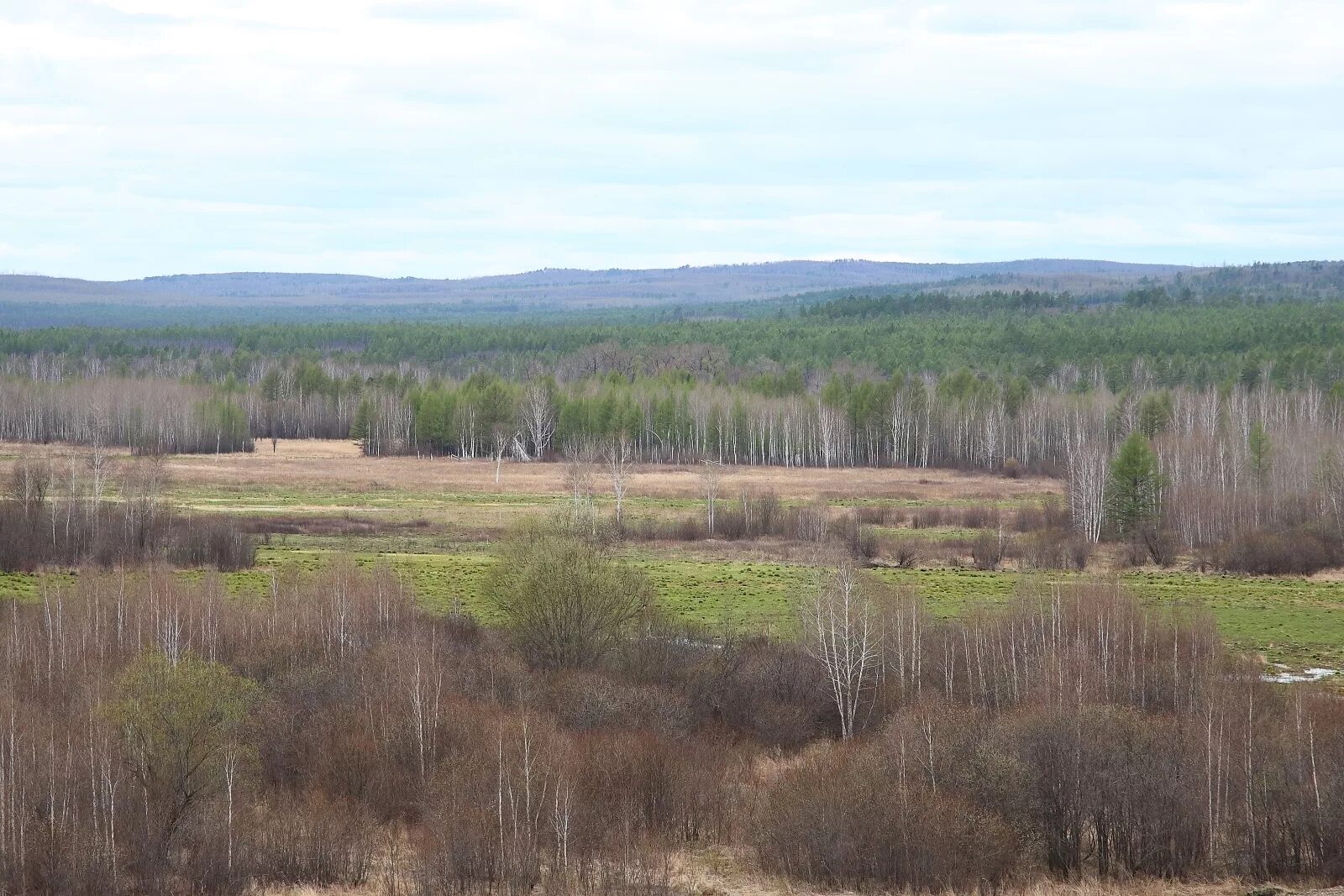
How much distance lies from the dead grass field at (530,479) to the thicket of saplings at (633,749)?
163 feet

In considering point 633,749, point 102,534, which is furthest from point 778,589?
point 102,534

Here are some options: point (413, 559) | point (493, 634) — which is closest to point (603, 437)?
point (413, 559)

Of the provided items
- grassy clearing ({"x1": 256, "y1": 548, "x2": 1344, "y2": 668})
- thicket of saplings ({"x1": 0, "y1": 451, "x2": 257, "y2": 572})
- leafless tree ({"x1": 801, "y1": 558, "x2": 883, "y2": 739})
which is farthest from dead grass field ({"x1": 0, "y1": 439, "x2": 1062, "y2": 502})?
leafless tree ({"x1": 801, "y1": 558, "x2": 883, "y2": 739})

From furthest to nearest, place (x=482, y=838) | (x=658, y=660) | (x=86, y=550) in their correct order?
(x=86, y=550)
(x=658, y=660)
(x=482, y=838)

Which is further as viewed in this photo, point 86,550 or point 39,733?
point 86,550

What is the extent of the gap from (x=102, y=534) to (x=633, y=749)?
3783 centimetres

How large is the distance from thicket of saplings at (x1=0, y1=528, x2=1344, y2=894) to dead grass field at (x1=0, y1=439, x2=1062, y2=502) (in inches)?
1961

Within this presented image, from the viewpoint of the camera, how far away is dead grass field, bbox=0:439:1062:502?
93625 mm

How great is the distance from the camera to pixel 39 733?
31.5 meters

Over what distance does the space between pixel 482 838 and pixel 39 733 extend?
10922mm

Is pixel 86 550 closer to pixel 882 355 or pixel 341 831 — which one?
pixel 341 831

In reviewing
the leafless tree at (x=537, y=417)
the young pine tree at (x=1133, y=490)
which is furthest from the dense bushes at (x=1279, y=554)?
the leafless tree at (x=537, y=417)

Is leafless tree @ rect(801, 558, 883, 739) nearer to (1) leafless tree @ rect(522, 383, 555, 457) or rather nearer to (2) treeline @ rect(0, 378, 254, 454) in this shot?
(1) leafless tree @ rect(522, 383, 555, 457)

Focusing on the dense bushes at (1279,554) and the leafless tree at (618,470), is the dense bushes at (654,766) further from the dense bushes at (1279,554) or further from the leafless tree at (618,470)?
the leafless tree at (618,470)
